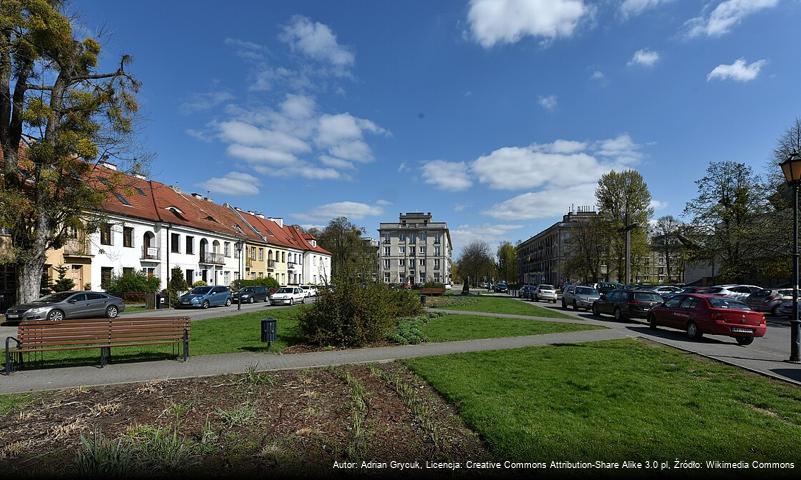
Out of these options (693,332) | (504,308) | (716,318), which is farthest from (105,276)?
(716,318)

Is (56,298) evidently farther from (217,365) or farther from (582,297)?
(582,297)

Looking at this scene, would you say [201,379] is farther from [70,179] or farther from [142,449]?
[70,179]

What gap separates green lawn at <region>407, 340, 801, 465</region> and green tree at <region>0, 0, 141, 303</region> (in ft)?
72.6

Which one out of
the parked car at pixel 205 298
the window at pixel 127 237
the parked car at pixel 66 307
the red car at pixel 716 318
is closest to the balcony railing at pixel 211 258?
the window at pixel 127 237

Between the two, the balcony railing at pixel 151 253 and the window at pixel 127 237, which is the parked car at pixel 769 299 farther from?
the window at pixel 127 237

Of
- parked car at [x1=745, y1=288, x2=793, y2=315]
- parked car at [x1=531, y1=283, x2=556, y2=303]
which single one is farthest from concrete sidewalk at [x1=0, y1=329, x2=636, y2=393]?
parked car at [x1=531, y1=283, x2=556, y2=303]

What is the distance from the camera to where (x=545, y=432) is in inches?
192

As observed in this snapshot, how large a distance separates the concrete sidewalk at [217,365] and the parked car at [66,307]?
44.4 feet

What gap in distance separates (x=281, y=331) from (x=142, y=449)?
10.6 m

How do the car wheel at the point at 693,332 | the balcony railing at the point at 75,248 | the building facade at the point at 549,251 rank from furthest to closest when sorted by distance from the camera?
the building facade at the point at 549,251
the balcony railing at the point at 75,248
the car wheel at the point at 693,332

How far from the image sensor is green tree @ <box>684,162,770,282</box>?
118 feet

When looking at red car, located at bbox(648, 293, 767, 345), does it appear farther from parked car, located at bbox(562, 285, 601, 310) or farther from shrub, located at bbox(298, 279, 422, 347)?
parked car, located at bbox(562, 285, 601, 310)

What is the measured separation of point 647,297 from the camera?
1975 centimetres

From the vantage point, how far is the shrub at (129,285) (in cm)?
3182
